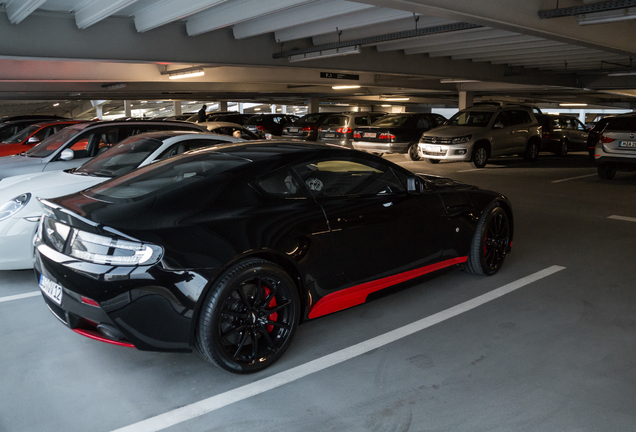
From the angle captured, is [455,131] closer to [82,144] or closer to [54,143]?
[82,144]

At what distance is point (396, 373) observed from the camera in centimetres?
316

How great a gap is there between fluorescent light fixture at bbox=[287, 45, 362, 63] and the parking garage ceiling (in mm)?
28

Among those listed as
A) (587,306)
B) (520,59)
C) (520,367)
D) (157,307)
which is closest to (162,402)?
(157,307)

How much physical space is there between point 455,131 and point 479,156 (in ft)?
3.17

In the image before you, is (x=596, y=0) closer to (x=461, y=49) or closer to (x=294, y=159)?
(x=461, y=49)

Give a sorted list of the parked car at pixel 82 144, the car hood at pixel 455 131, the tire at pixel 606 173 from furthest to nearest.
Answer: the car hood at pixel 455 131 < the tire at pixel 606 173 < the parked car at pixel 82 144

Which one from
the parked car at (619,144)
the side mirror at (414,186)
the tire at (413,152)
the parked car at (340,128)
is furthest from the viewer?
the parked car at (340,128)

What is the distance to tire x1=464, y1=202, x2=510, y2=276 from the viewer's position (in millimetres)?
4688

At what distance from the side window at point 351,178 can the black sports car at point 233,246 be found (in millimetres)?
12

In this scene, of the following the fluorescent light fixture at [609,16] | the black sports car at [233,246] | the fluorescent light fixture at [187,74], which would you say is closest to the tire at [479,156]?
the fluorescent light fixture at [609,16]

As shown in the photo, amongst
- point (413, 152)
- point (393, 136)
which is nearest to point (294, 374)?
point (393, 136)

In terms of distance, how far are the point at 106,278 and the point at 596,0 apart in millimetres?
8640

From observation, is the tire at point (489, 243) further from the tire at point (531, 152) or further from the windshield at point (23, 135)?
the tire at point (531, 152)

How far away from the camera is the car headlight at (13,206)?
14.9ft
